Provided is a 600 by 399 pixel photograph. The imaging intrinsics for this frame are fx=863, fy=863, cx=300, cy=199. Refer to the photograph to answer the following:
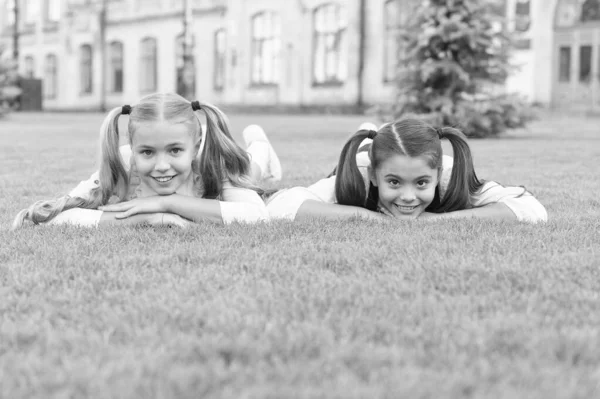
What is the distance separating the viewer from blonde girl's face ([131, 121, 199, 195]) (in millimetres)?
3662

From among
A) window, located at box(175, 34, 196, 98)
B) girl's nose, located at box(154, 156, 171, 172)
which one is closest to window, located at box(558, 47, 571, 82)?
window, located at box(175, 34, 196, 98)

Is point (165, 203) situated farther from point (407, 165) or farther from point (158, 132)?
point (407, 165)

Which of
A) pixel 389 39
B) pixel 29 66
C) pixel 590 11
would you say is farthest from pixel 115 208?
pixel 29 66

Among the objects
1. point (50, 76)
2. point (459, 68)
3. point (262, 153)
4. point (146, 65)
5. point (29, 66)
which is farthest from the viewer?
point (29, 66)

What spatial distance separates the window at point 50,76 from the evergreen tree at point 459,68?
1100 inches

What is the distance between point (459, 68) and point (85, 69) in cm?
2662

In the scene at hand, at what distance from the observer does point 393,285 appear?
2484 mm

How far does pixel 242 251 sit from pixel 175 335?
3.47 feet

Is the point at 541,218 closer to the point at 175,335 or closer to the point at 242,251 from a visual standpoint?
the point at 242,251

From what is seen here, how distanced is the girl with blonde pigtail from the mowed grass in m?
0.15

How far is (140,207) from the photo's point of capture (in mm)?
3695

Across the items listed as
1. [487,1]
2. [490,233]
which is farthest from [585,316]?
[487,1]

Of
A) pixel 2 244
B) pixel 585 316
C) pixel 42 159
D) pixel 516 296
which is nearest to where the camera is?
pixel 585 316

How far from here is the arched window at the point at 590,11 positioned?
21.6 meters
